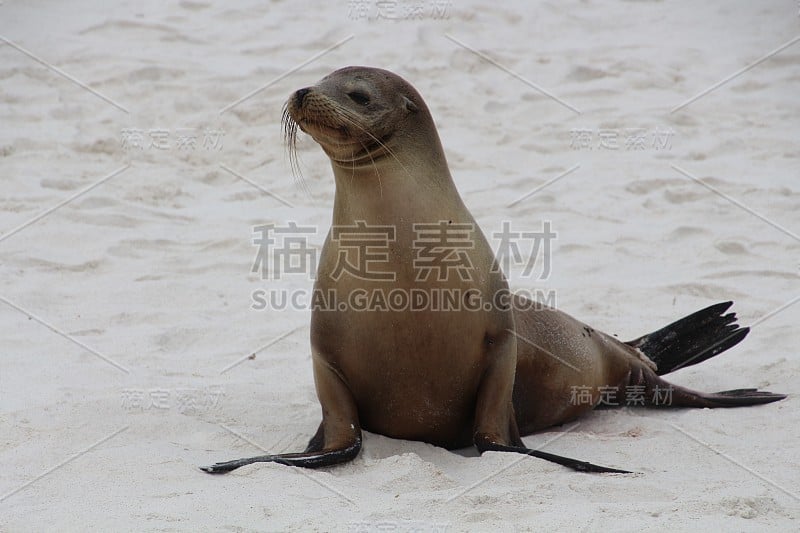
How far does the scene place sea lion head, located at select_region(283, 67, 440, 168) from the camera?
10.8ft

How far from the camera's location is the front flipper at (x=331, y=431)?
3.22 metres

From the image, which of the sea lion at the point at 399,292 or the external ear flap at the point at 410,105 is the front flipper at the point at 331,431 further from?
the external ear flap at the point at 410,105

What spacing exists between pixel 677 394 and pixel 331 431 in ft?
5.36

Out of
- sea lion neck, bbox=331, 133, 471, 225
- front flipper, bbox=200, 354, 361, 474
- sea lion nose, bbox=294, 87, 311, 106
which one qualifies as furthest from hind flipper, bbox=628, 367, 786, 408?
sea lion nose, bbox=294, 87, 311, 106

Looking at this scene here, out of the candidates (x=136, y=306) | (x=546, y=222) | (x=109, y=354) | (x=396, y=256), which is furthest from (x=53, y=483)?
(x=546, y=222)

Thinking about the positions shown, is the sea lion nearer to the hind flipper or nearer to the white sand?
the white sand

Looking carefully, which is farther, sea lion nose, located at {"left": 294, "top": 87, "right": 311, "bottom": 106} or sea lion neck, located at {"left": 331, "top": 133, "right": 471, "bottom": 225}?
sea lion neck, located at {"left": 331, "top": 133, "right": 471, "bottom": 225}

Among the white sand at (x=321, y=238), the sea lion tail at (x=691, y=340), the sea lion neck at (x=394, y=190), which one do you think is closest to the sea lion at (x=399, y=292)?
the sea lion neck at (x=394, y=190)

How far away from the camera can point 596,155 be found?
7.40 metres

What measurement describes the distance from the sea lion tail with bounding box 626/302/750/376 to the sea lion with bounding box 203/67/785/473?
48.4 inches

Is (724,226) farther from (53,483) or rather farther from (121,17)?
(121,17)

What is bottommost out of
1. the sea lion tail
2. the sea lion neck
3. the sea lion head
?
the sea lion tail

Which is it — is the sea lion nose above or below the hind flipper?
above

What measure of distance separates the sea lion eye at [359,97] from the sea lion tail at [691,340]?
1.84m
